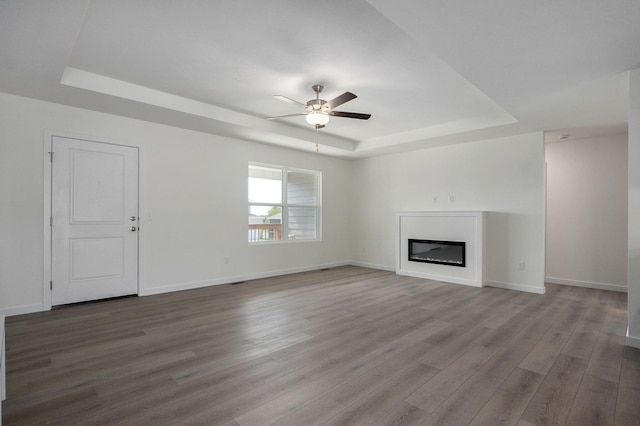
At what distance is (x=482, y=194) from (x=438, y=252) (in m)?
1.25

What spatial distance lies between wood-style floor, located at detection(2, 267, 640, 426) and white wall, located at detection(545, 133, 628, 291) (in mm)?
1151

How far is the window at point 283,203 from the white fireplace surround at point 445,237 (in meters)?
1.84

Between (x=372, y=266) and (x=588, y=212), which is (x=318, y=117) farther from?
Result: (x=588, y=212)

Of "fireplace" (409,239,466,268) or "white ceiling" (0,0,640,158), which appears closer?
"white ceiling" (0,0,640,158)

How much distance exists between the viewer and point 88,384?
2.12 m

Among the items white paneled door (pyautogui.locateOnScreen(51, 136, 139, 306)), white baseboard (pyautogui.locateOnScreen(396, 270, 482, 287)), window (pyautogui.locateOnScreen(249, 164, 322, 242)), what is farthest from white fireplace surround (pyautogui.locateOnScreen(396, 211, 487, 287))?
white paneled door (pyautogui.locateOnScreen(51, 136, 139, 306))

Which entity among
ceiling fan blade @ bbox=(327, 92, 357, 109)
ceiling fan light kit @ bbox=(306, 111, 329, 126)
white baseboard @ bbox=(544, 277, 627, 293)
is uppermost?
ceiling fan blade @ bbox=(327, 92, 357, 109)

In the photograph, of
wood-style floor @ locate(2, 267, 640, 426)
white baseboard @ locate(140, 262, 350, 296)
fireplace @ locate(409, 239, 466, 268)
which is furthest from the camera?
fireplace @ locate(409, 239, 466, 268)

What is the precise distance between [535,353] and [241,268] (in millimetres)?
4307

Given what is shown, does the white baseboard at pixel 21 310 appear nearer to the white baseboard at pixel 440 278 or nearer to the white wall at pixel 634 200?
the white baseboard at pixel 440 278

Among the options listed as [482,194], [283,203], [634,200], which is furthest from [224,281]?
[634,200]

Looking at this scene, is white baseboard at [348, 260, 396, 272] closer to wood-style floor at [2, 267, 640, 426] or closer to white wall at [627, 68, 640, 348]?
wood-style floor at [2, 267, 640, 426]

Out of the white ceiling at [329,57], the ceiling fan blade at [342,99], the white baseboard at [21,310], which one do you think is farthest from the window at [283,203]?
the white baseboard at [21,310]

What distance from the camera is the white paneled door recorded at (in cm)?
389
